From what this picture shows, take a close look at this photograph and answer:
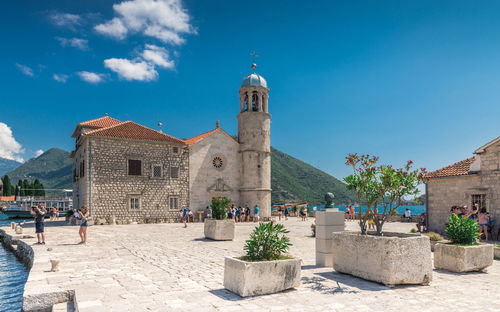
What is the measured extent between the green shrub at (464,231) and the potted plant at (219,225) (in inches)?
345

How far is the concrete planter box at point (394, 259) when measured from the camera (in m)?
6.71

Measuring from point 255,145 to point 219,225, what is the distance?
1774 cm

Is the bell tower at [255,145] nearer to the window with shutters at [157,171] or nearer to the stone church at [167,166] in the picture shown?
the stone church at [167,166]

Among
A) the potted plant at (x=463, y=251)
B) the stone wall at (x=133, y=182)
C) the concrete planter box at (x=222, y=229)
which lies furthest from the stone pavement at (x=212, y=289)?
the stone wall at (x=133, y=182)

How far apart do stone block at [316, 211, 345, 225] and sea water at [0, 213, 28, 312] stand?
719cm

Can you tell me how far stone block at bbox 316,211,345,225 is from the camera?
891 centimetres

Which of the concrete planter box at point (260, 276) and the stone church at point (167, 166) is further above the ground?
the stone church at point (167, 166)

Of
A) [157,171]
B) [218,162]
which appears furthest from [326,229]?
[218,162]

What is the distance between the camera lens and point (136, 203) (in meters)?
27.8

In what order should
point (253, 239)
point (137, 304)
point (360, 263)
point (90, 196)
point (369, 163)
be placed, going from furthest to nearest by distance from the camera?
Result: point (90, 196) → point (369, 163) → point (360, 263) → point (253, 239) → point (137, 304)

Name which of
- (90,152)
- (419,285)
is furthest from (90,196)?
(419,285)

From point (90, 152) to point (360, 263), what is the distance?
77.3 ft

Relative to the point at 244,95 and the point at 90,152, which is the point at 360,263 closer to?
the point at 90,152

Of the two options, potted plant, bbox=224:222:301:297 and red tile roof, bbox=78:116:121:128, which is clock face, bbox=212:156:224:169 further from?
potted plant, bbox=224:222:301:297
